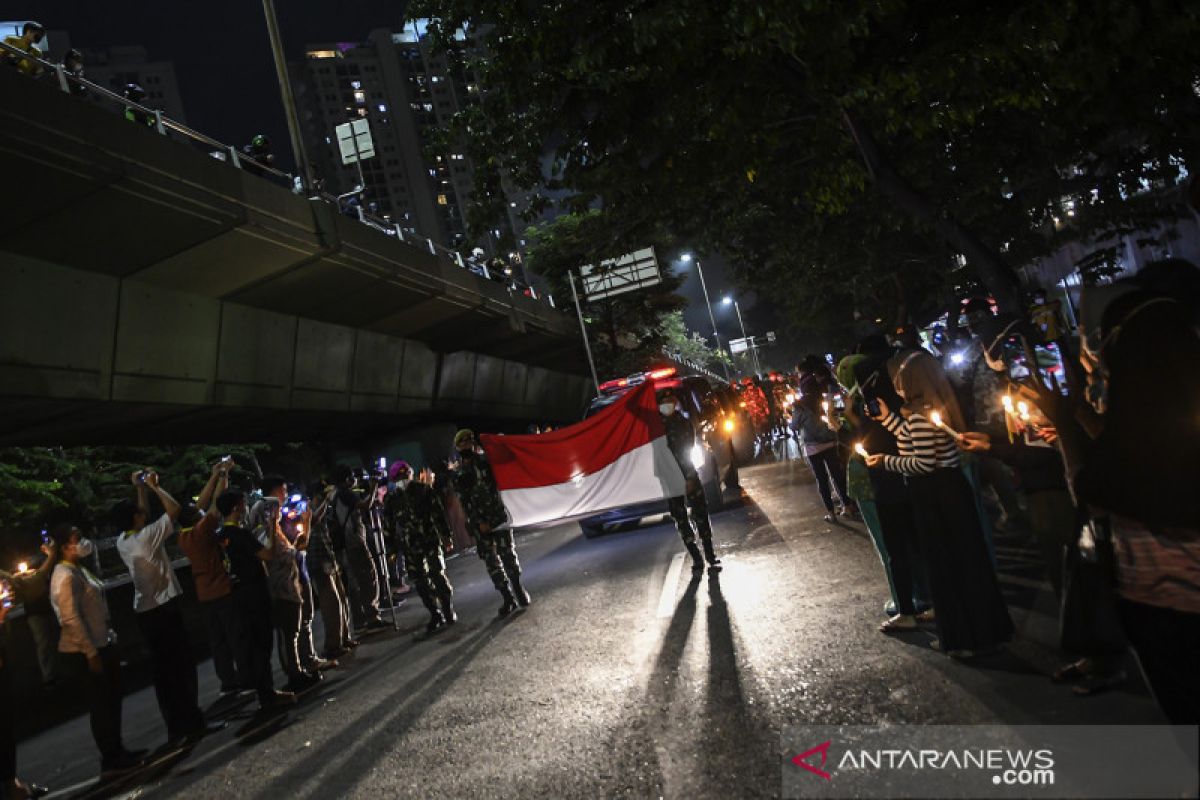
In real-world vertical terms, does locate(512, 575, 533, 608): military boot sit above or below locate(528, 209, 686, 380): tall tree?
below

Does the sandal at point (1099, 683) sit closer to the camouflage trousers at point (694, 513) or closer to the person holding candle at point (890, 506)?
the person holding candle at point (890, 506)

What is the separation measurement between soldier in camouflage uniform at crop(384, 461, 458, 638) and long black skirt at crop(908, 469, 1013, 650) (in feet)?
18.9

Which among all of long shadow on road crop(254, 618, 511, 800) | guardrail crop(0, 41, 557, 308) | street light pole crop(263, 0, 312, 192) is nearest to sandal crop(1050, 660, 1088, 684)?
long shadow on road crop(254, 618, 511, 800)

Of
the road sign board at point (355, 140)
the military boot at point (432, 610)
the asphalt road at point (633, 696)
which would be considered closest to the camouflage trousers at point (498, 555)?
the asphalt road at point (633, 696)

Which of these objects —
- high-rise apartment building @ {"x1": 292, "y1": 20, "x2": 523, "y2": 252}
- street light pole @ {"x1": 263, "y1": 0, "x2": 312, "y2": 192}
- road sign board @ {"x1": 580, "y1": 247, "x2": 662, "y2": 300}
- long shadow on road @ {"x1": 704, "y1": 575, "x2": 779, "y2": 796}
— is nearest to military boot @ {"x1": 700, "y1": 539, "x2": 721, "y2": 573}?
long shadow on road @ {"x1": 704, "y1": 575, "x2": 779, "y2": 796}

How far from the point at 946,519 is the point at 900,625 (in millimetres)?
1077

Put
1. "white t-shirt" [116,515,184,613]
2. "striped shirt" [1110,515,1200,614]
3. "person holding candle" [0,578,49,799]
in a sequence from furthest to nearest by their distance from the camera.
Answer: "white t-shirt" [116,515,184,613], "person holding candle" [0,578,49,799], "striped shirt" [1110,515,1200,614]

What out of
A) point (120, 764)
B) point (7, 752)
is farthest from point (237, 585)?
point (7, 752)

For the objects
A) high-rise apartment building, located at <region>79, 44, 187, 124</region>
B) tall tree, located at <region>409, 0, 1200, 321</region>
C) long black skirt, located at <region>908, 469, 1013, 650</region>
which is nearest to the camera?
long black skirt, located at <region>908, 469, 1013, 650</region>

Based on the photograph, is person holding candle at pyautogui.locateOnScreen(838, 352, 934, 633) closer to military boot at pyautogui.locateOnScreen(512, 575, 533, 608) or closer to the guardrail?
military boot at pyautogui.locateOnScreen(512, 575, 533, 608)

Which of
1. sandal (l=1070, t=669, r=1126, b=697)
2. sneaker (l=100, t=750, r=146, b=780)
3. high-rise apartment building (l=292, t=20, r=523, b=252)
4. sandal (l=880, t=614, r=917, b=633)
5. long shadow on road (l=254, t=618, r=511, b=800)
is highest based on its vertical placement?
high-rise apartment building (l=292, t=20, r=523, b=252)

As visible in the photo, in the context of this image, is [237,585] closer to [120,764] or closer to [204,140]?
[120,764]

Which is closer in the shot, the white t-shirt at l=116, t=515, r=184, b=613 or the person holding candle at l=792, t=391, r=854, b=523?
the white t-shirt at l=116, t=515, r=184, b=613

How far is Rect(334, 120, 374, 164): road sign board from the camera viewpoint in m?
20.7
